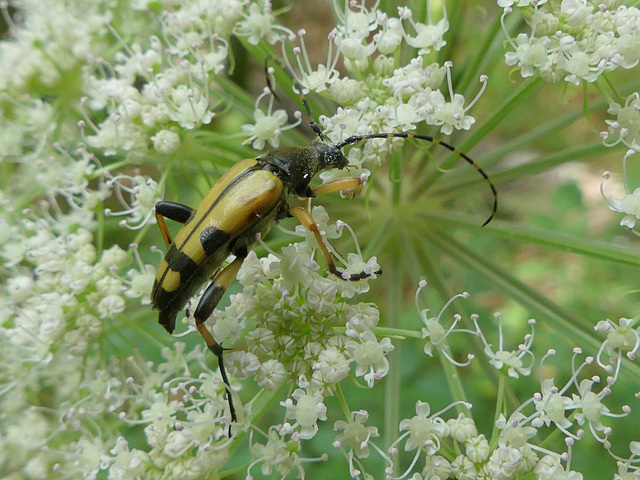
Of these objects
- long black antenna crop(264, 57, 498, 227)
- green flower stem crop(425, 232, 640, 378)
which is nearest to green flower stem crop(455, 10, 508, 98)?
long black antenna crop(264, 57, 498, 227)

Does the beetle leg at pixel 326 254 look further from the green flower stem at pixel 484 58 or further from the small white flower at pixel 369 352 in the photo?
the green flower stem at pixel 484 58

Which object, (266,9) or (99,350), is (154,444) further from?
(266,9)

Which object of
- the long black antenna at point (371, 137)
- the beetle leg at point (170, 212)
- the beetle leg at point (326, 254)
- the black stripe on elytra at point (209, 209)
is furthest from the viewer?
the beetle leg at point (170, 212)

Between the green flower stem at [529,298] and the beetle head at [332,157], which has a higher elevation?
the beetle head at [332,157]

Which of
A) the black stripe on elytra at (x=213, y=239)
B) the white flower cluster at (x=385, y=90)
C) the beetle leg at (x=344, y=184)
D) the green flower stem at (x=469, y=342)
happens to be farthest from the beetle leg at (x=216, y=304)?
the green flower stem at (x=469, y=342)

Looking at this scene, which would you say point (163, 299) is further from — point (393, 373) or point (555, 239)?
point (555, 239)
